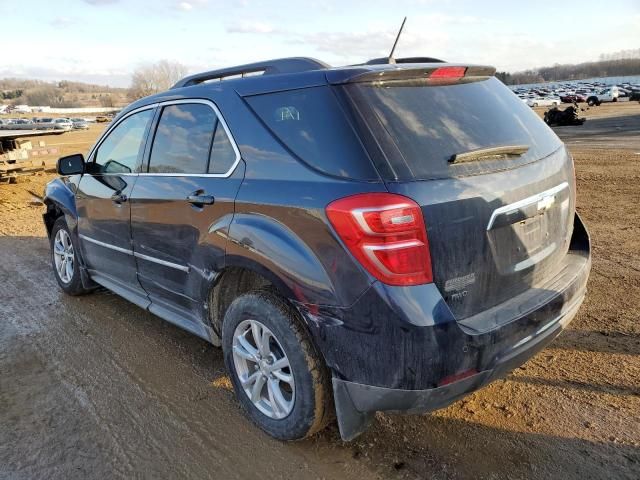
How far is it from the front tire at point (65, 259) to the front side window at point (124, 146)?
0.95m

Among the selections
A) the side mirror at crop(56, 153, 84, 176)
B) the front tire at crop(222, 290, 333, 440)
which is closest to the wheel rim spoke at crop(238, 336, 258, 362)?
the front tire at crop(222, 290, 333, 440)

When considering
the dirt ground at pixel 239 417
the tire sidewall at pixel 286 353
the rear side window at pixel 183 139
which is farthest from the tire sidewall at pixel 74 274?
A: the tire sidewall at pixel 286 353

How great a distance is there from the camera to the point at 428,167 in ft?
7.38

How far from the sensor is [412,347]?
2.11 meters

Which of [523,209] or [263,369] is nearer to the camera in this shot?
[523,209]

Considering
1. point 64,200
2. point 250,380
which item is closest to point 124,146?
point 64,200

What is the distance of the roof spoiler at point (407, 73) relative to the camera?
2393 millimetres

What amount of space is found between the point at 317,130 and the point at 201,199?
35.3 inches

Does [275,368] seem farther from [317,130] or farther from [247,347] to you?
[317,130]

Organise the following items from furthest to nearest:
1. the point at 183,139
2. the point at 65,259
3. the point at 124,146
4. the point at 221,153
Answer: the point at 65,259 → the point at 124,146 → the point at 183,139 → the point at 221,153

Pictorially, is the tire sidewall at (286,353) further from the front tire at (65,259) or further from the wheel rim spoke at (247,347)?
the front tire at (65,259)

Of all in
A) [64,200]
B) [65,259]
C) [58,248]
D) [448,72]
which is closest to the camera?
[448,72]

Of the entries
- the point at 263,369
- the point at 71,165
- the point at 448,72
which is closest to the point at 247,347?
the point at 263,369

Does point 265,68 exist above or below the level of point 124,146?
above
